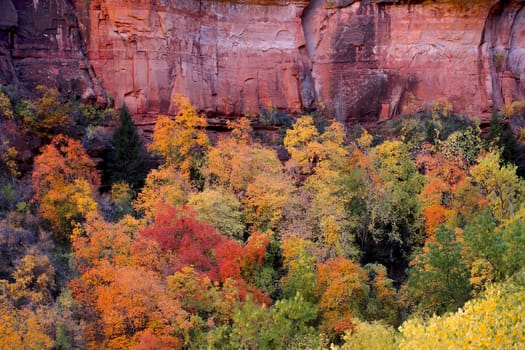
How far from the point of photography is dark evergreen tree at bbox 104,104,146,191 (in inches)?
1545

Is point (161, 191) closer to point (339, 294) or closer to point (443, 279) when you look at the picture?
point (339, 294)

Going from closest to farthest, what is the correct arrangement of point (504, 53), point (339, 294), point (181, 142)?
1. point (339, 294)
2. point (181, 142)
3. point (504, 53)

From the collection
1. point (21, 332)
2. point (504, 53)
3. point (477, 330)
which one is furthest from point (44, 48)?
point (477, 330)

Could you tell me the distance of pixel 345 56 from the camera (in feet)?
165

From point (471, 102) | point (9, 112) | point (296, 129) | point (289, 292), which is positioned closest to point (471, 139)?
point (471, 102)

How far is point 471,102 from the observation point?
164 feet

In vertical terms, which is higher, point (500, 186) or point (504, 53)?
point (504, 53)

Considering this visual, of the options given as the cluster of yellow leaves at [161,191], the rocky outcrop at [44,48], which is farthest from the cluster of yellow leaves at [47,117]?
the cluster of yellow leaves at [161,191]

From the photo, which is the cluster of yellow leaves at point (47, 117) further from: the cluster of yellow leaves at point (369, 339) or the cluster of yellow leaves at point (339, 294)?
the cluster of yellow leaves at point (369, 339)

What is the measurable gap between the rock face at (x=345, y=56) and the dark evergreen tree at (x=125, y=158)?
561cm

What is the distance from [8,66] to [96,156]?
290 inches

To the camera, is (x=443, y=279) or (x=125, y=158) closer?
(x=443, y=279)

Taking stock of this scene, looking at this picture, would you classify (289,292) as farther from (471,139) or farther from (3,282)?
(471,139)

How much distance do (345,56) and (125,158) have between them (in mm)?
17964
